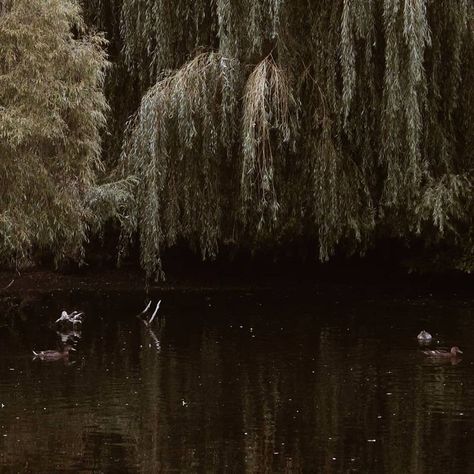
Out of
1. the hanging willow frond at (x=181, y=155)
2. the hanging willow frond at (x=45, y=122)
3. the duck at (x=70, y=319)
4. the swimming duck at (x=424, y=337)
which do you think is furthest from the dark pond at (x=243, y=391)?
the hanging willow frond at (x=45, y=122)

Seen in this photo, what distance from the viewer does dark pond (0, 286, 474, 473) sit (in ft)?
32.3

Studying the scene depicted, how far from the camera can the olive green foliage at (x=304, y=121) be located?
54.5 ft

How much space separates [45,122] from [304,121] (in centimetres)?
373

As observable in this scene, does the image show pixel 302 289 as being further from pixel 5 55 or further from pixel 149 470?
pixel 149 470

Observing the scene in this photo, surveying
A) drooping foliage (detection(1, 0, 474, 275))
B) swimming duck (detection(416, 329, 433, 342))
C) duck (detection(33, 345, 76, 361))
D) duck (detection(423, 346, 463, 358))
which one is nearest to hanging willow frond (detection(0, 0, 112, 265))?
drooping foliage (detection(1, 0, 474, 275))

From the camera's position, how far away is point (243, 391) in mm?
12266

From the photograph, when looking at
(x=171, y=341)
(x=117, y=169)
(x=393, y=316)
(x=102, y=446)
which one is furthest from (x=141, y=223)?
(x=102, y=446)

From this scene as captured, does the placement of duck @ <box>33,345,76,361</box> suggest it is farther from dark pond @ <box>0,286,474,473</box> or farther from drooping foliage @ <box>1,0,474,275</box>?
drooping foliage @ <box>1,0,474,275</box>

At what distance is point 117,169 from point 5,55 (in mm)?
2965

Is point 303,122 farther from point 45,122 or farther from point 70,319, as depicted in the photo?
point 70,319

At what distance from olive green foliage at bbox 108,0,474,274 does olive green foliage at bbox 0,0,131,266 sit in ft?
3.21

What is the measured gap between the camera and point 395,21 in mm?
16125

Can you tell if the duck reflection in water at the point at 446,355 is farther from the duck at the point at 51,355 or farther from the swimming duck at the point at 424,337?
the duck at the point at 51,355

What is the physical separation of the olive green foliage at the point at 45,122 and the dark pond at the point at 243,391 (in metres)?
1.52
